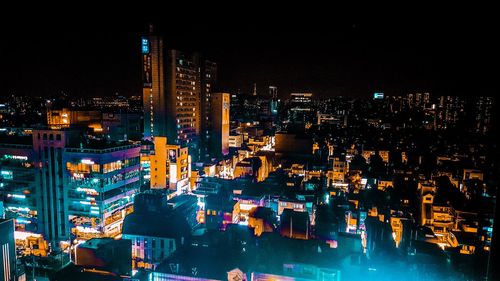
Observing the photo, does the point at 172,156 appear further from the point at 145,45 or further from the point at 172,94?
the point at 145,45

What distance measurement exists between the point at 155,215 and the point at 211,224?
2.63m

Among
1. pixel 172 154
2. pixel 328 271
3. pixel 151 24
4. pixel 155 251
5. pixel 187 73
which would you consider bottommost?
pixel 155 251

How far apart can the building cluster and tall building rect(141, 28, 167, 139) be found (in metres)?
0.08

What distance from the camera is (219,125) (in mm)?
28125

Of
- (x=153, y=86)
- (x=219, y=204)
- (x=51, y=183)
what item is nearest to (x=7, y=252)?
(x=51, y=183)

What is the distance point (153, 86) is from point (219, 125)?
6.55 m

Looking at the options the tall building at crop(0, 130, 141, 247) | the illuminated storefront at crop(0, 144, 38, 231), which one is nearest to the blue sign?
the tall building at crop(0, 130, 141, 247)

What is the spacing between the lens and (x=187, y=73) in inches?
1029

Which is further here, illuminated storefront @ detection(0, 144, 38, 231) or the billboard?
the billboard

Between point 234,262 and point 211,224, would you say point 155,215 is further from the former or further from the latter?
point 234,262

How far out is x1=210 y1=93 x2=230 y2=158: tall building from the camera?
28.0 meters

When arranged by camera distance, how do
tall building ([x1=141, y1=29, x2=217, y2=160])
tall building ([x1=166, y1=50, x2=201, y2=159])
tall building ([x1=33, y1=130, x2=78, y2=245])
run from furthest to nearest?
tall building ([x1=166, y1=50, x2=201, y2=159])
tall building ([x1=141, y1=29, x2=217, y2=160])
tall building ([x1=33, y1=130, x2=78, y2=245])

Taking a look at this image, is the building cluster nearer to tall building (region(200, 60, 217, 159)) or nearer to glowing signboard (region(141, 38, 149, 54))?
glowing signboard (region(141, 38, 149, 54))

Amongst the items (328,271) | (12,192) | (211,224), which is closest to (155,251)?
(211,224)
